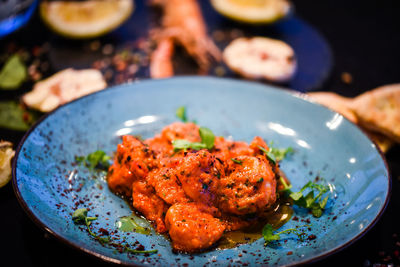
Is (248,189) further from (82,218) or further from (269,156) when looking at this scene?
(82,218)

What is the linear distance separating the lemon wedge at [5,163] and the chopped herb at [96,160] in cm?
46

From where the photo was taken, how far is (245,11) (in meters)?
5.24

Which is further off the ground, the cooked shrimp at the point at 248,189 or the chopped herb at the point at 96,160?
the cooked shrimp at the point at 248,189

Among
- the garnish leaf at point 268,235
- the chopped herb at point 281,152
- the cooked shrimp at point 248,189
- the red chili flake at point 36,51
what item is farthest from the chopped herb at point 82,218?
the red chili flake at point 36,51

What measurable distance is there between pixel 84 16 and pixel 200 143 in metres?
3.20

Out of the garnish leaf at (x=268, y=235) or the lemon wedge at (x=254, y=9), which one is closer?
the garnish leaf at (x=268, y=235)

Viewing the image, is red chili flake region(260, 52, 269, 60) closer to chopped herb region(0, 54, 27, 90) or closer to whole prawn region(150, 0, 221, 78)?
whole prawn region(150, 0, 221, 78)

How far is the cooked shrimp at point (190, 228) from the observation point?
2.10m

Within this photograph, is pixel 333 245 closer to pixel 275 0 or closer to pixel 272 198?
pixel 272 198

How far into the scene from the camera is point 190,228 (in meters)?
2.10

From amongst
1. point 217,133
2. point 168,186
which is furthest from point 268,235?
point 217,133

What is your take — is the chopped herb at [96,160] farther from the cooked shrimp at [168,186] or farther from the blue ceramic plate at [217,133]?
the cooked shrimp at [168,186]

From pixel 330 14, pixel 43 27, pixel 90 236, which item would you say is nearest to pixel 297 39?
pixel 330 14

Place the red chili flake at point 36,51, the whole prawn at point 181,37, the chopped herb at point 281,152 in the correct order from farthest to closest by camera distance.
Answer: the red chili flake at point 36,51, the whole prawn at point 181,37, the chopped herb at point 281,152
